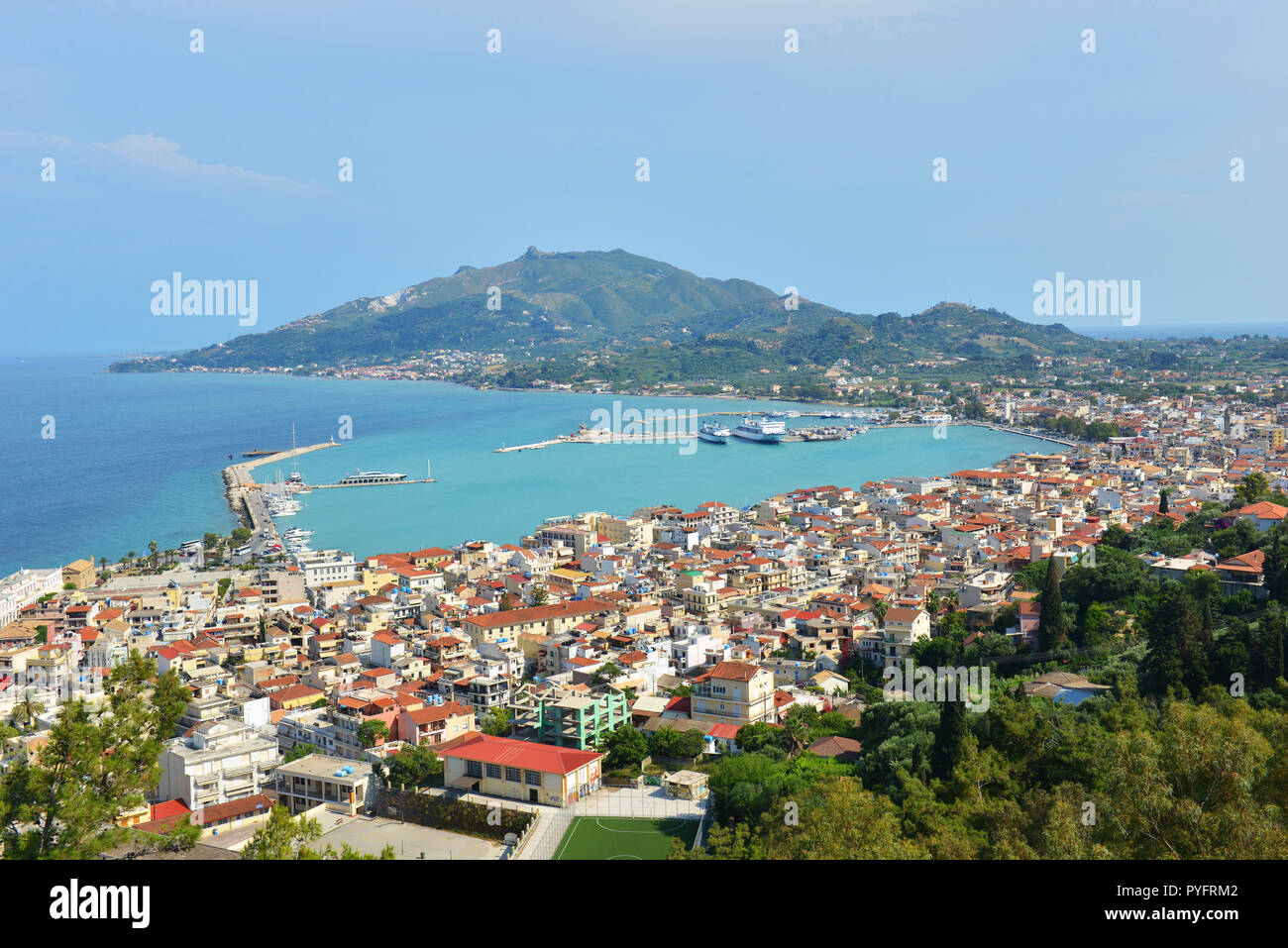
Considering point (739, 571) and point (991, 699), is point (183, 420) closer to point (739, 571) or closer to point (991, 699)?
point (739, 571)

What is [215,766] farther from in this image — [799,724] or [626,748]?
[799,724]

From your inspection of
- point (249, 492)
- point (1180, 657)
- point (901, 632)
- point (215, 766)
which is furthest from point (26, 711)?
point (249, 492)

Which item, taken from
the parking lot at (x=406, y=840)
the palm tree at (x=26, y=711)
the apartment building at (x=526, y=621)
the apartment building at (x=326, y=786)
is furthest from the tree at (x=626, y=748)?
the palm tree at (x=26, y=711)

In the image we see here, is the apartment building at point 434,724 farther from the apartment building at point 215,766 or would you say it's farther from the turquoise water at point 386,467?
the turquoise water at point 386,467

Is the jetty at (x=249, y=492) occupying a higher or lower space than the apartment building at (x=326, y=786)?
higher

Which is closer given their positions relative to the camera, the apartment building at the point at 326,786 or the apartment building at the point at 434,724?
the apartment building at the point at 326,786
